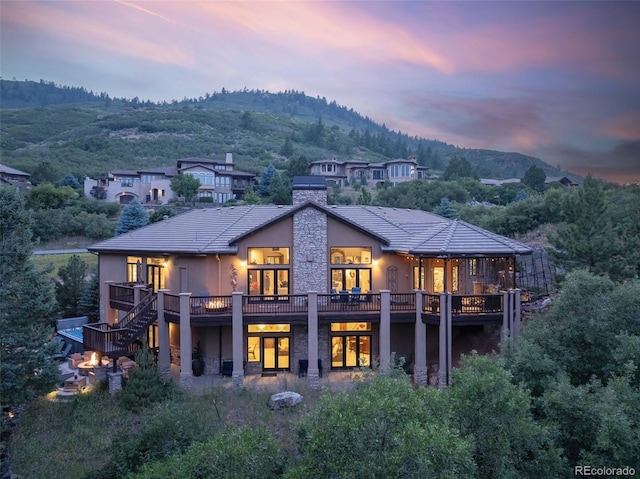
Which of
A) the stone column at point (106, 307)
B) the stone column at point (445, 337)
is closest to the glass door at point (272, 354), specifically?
the stone column at point (445, 337)

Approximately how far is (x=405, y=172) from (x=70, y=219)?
49010mm

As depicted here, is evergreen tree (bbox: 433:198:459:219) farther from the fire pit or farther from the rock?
the fire pit

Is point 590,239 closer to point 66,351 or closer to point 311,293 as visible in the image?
point 311,293

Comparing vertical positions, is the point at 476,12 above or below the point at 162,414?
above

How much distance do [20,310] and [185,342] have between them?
5.97m

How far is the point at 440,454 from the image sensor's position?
22.8 ft

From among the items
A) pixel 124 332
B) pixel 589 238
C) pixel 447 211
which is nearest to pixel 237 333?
pixel 124 332

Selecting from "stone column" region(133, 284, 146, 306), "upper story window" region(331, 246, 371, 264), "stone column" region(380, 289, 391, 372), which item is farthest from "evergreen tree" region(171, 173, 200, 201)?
"stone column" region(380, 289, 391, 372)

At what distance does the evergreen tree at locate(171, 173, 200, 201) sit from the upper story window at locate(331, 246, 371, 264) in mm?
37378

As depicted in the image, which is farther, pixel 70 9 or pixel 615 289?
pixel 70 9

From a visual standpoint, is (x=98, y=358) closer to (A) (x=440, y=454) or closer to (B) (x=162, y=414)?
(B) (x=162, y=414)

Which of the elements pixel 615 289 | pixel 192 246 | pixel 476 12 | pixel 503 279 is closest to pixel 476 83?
pixel 476 12

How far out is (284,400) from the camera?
52.2 feet

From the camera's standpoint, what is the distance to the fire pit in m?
18.9
